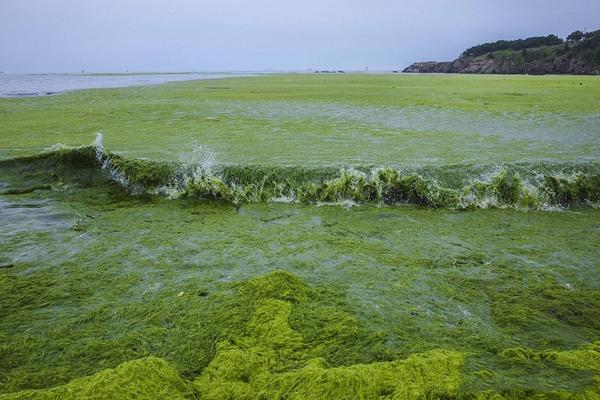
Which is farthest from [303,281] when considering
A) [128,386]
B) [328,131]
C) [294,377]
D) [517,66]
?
[517,66]

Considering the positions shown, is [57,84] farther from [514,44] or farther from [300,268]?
[514,44]

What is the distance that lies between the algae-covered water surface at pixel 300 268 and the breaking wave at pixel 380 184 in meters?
0.03

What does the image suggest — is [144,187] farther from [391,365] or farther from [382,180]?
[391,365]

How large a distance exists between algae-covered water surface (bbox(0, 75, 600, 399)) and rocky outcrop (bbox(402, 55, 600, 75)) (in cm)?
7499

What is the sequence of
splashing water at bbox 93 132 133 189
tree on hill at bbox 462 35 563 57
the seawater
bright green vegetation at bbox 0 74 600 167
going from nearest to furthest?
the seawater
splashing water at bbox 93 132 133 189
bright green vegetation at bbox 0 74 600 167
tree on hill at bbox 462 35 563 57

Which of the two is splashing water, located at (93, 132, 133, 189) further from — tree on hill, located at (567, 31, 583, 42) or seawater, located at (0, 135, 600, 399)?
tree on hill, located at (567, 31, 583, 42)

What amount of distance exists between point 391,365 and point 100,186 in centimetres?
542

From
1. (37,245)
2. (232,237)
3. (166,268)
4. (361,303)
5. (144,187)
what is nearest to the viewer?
(361,303)

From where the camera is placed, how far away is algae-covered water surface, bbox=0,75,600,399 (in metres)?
2.36

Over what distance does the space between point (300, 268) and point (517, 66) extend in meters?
96.6

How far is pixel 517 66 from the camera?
84125 millimetres

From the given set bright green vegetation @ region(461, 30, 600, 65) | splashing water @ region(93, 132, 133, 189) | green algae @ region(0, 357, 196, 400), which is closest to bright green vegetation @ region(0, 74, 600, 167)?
splashing water @ region(93, 132, 133, 189)

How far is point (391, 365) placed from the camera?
2.39m

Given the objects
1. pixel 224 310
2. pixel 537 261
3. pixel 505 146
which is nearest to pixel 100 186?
pixel 224 310
